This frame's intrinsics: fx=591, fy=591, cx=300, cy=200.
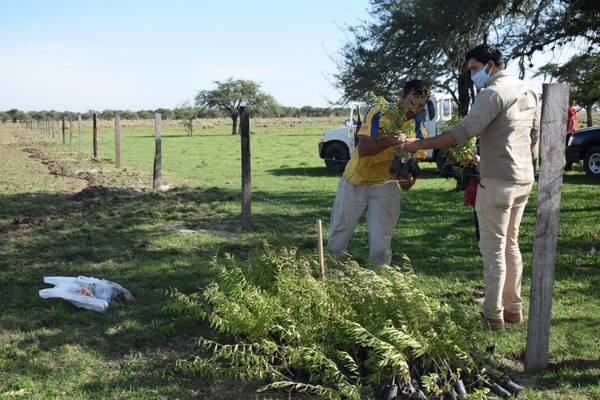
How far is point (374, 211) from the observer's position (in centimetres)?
469

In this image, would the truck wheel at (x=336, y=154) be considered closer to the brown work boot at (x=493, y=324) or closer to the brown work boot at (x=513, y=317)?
the brown work boot at (x=513, y=317)

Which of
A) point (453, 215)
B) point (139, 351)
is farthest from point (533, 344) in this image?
point (453, 215)

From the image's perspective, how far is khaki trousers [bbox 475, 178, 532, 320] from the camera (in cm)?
408

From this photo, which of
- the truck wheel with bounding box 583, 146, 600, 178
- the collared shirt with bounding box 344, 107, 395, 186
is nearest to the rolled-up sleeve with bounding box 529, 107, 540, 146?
the collared shirt with bounding box 344, 107, 395, 186

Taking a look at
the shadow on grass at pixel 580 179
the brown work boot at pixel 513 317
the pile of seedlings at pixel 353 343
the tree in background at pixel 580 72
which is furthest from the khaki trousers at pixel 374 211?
the shadow on grass at pixel 580 179

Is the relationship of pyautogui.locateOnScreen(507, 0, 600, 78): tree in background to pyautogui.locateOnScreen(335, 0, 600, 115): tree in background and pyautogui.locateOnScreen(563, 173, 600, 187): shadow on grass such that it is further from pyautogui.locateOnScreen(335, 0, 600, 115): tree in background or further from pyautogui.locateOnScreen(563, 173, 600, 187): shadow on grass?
pyautogui.locateOnScreen(563, 173, 600, 187): shadow on grass

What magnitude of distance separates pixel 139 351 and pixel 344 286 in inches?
59.3

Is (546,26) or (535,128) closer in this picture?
(535,128)

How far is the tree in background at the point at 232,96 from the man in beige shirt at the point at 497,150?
6156 cm

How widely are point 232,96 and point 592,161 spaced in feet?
186

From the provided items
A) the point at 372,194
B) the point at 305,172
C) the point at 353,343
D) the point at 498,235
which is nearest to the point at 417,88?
the point at 372,194

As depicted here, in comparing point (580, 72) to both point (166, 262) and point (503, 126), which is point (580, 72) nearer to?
point (503, 126)

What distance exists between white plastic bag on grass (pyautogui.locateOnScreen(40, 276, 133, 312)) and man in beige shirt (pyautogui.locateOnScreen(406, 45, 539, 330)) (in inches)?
112

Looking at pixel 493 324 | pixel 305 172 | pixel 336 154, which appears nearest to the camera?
pixel 493 324
